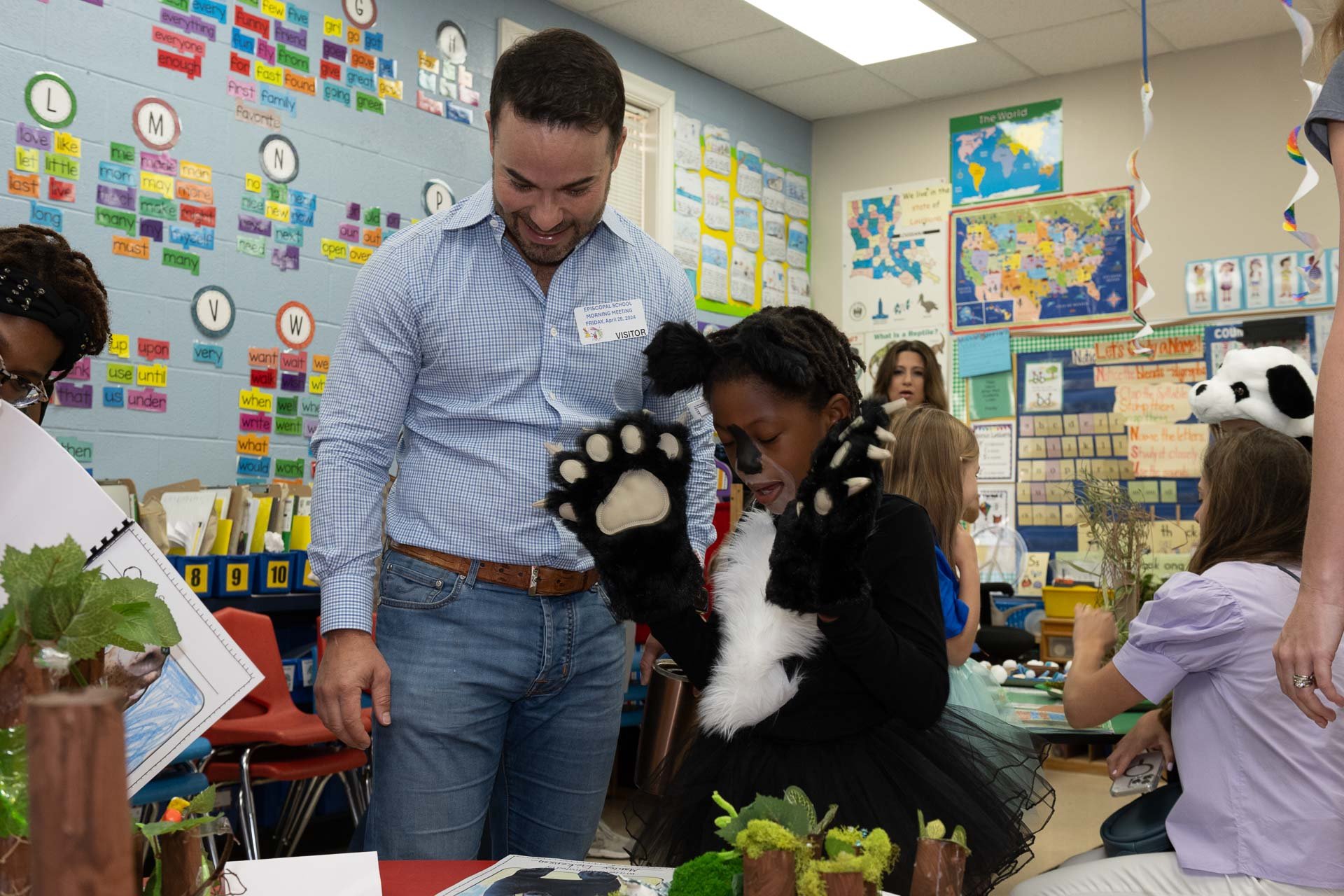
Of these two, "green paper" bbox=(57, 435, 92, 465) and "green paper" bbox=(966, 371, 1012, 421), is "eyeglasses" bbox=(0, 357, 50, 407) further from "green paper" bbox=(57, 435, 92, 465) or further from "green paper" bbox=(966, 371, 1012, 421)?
"green paper" bbox=(966, 371, 1012, 421)

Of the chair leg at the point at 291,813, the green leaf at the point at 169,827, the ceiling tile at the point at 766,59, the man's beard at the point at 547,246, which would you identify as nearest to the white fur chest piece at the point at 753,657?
the man's beard at the point at 547,246

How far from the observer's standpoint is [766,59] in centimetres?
551

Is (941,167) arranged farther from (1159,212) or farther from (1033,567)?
(1033,567)

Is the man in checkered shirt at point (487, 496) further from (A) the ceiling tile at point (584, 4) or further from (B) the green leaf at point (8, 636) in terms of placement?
(A) the ceiling tile at point (584, 4)

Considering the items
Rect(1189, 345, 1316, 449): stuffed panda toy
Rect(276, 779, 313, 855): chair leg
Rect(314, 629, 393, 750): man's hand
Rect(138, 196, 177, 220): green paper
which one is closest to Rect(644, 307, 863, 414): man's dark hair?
Rect(314, 629, 393, 750): man's hand

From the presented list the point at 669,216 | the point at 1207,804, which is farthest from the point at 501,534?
the point at 669,216

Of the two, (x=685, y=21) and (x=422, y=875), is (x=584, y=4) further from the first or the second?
(x=422, y=875)

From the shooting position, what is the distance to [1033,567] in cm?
569

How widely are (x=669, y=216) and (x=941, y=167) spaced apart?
1.59 m

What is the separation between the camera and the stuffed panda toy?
264 cm

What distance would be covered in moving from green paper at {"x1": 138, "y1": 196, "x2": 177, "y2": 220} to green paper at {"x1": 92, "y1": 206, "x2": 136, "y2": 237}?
0.02 m

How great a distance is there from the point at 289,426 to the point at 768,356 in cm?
290

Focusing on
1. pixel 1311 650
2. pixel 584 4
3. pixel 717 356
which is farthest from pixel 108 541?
pixel 584 4

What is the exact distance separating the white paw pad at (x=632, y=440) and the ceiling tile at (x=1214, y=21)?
4.66m
